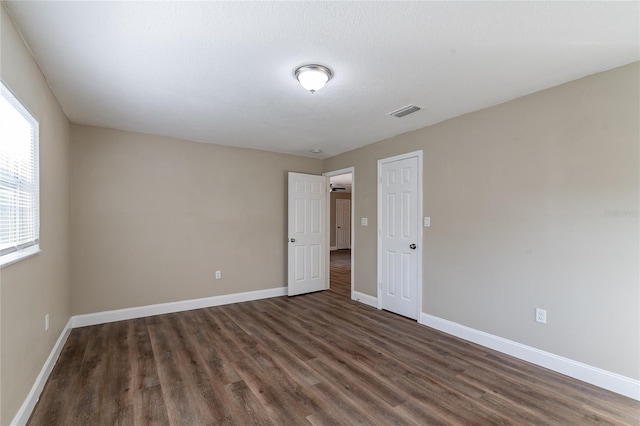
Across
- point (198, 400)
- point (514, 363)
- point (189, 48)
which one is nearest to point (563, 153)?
point (514, 363)

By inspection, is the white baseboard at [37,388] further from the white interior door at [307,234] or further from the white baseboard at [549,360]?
the white baseboard at [549,360]

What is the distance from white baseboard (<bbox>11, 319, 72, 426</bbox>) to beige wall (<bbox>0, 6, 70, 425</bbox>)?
0.05 metres

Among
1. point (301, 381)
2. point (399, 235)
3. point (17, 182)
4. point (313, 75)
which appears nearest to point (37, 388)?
point (17, 182)

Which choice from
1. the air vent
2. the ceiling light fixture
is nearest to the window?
the ceiling light fixture

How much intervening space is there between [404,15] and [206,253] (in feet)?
12.9

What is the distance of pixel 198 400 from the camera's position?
2.17m

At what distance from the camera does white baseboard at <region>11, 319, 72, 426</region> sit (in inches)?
72.4

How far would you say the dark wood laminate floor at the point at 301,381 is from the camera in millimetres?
1997

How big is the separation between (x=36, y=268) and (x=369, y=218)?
12.3 feet

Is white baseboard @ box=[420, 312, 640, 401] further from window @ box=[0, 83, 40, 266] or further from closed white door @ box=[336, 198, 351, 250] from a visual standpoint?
closed white door @ box=[336, 198, 351, 250]

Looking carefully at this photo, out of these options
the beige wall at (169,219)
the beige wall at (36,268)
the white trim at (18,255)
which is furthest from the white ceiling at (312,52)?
the white trim at (18,255)

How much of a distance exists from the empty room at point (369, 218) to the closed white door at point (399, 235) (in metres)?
0.03

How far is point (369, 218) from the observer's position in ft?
15.1

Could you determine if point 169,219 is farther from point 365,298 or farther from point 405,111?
point 405,111
